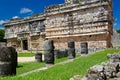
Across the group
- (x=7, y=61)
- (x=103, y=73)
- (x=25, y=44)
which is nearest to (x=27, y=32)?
(x=25, y=44)

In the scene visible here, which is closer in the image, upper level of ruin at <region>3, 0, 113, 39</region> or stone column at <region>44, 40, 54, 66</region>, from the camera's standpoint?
stone column at <region>44, 40, 54, 66</region>

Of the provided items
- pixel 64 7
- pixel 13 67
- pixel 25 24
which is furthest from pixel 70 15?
pixel 13 67

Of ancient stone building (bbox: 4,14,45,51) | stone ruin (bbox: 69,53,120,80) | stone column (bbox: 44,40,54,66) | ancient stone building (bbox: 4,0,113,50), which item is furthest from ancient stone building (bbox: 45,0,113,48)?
stone ruin (bbox: 69,53,120,80)

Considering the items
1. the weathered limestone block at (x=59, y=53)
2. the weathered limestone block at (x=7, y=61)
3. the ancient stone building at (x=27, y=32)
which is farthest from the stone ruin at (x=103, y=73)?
the ancient stone building at (x=27, y=32)

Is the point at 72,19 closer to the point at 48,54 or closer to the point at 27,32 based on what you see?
the point at 27,32

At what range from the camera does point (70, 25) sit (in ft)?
91.4

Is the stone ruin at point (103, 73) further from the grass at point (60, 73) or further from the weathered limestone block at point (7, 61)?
the weathered limestone block at point (7, 61)

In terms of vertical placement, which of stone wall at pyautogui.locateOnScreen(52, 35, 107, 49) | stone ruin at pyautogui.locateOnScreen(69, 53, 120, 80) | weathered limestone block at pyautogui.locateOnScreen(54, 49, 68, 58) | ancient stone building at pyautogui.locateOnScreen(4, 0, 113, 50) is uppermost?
ancient stone building at pyautogui.locateOnScreen(4, 0, 113, 50)

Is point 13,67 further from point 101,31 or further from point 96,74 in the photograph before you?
point 101,31

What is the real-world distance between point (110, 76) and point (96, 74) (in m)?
0.39

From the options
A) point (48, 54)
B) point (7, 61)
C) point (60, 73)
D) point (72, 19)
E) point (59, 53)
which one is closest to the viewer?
point (7, 61)

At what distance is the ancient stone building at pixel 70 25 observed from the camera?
25125mm

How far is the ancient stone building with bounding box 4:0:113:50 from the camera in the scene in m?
25.1

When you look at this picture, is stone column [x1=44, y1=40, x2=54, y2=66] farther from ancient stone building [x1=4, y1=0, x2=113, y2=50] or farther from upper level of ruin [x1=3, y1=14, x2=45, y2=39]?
upper level of ruin [x1=3, y1=14, x2=45, y2=39]
